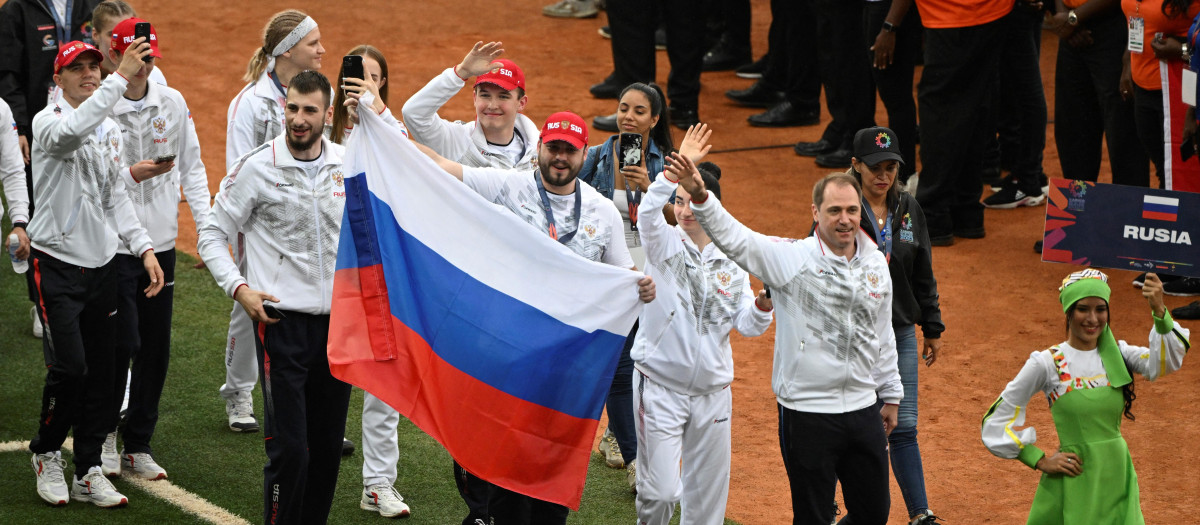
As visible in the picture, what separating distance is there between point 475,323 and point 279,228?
98cm

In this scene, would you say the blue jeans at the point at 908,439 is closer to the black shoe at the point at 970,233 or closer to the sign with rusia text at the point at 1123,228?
the sign with rusia text at the point at 1123,228

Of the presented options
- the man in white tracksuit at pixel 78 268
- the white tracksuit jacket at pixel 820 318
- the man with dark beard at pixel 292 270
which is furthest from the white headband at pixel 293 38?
Answer: the white tracksuit jacket at pixel 820 318

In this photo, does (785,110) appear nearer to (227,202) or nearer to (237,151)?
(237,151)

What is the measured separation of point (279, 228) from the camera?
5.88 m

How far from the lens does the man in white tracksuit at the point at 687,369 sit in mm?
6020

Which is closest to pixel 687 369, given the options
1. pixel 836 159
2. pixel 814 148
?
pixel 836 159

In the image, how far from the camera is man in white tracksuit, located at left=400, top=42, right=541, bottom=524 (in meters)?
6.90

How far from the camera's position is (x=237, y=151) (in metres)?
7.07

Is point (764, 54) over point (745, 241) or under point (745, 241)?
under

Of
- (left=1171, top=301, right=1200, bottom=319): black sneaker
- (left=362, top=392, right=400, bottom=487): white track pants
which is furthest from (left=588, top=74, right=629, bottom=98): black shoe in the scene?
(left=362, top=392, right=400, bottom=487): white track pants

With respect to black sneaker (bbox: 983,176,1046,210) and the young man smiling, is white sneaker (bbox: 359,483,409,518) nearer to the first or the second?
the young man smiling

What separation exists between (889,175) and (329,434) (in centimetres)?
289

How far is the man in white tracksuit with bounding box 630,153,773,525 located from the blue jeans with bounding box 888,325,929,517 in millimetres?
1044

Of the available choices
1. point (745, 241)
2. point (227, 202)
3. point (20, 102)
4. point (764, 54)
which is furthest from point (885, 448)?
point (764, 54)
